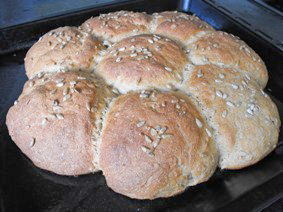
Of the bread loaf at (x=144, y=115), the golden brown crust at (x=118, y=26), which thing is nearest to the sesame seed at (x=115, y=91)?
the bread loaf at (x=144, y=115)

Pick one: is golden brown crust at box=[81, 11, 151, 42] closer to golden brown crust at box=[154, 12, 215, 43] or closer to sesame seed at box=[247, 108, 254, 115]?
golden brown crust at box=[154, 12, 215, 43]

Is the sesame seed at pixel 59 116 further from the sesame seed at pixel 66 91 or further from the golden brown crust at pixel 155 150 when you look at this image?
the golden brown crust at pixel 155 150

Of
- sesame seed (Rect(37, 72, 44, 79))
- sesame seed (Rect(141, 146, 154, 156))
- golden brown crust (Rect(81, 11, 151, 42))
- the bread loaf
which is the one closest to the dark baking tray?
the bread loaf

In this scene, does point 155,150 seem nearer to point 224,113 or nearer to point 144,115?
point 144,115

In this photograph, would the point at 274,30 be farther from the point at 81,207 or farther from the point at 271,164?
the point at 81,207

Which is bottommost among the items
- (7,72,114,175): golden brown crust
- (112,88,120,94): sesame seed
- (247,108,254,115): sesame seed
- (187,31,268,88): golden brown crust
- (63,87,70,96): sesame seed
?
(7,72,114,175): golden brown crust

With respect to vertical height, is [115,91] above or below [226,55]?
below

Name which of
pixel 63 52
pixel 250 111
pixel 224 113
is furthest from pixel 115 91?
pixel 250 111
